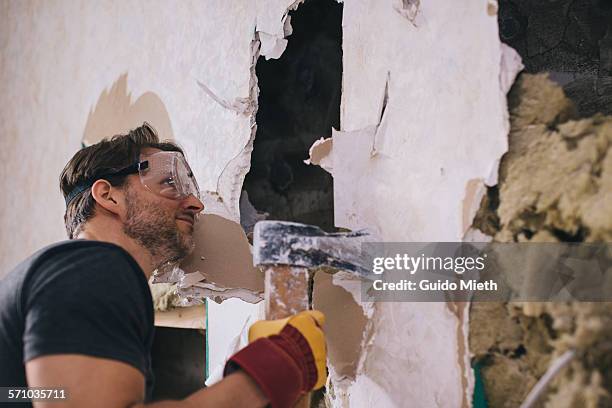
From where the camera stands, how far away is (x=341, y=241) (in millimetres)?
1173

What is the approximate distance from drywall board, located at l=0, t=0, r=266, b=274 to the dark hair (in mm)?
312

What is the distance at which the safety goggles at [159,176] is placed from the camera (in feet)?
4.63

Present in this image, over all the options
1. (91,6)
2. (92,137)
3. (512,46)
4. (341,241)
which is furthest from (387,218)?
(91,6)

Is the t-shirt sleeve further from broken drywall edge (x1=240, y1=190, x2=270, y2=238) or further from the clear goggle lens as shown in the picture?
broken drywall edge (x1=240, y1=190, x2=270, y2=238)

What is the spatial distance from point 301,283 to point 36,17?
2.74m

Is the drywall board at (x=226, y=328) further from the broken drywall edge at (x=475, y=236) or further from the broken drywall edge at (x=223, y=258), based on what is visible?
the broken drywall edge at (x=475, y=236)

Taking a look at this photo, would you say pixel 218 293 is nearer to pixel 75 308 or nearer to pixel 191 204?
pixel 191 204

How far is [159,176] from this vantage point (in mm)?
1426

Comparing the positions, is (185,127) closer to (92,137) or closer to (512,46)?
(92,137)

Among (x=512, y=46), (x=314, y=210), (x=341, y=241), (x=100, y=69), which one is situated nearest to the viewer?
(x=512, y=46)

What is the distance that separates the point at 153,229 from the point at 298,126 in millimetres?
924

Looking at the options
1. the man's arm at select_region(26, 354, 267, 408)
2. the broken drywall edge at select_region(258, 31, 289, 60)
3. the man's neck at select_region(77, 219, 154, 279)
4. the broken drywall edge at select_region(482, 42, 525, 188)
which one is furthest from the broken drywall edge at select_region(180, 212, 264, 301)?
the broken drywall edge at select_region(482, 42, 525, 188)

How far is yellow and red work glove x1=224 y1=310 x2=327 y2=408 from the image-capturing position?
95 centimetres

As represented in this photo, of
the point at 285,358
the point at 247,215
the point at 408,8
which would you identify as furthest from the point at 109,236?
the point at 408,8
